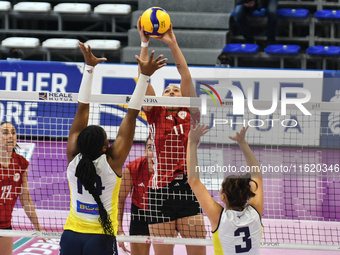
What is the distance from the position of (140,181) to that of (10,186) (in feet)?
4.85

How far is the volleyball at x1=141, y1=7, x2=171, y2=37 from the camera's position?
423 cm

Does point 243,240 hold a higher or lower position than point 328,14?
lower

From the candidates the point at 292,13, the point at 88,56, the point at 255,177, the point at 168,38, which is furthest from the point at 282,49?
the point at 88,56

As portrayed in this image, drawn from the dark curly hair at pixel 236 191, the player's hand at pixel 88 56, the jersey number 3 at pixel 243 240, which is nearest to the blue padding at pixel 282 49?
the player's hand at pixel 88 56

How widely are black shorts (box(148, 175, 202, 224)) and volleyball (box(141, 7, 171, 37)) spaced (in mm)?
1509

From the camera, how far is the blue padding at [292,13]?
1120 cm

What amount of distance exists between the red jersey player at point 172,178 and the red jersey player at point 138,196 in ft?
0.77

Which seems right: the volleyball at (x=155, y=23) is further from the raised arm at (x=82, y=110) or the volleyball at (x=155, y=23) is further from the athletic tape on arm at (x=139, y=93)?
the athletic tape on arm at (x=139, y=93)

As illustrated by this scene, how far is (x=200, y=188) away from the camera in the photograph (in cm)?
313

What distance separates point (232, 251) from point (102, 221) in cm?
98

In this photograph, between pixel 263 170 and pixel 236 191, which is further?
pixel 263 170

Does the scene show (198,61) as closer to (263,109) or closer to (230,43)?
(230,43)

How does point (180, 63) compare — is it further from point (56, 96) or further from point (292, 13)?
point (292, 13)

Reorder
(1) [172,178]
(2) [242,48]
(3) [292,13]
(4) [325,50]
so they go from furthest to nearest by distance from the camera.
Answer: (3) [292,13]
(2) [242,48]
(4) [325,50]
(1) [172,178]
